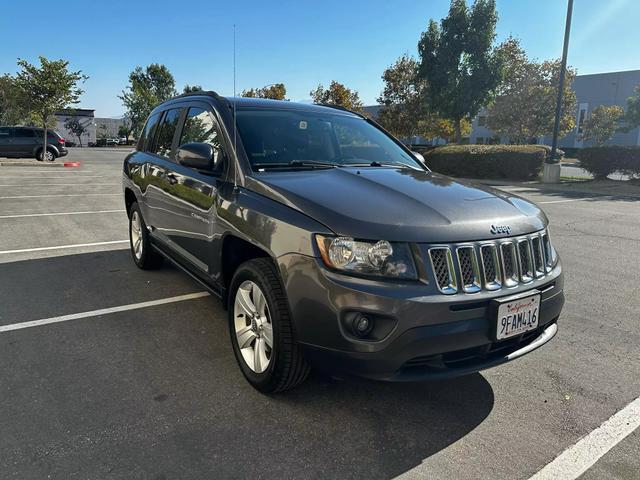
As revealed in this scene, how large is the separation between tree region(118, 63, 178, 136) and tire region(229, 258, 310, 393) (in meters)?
65.6

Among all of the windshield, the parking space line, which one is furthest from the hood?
the parking space line

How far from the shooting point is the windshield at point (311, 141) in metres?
3.47

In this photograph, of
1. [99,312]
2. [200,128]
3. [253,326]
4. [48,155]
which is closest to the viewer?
[253,326]

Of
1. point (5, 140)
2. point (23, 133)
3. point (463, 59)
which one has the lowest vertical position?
point (5, 140)

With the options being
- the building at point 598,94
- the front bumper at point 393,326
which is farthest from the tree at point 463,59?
the building at point 598,94

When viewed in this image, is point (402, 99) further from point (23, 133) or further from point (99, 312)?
point (99, 312)

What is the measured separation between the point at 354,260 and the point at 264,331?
0.81 metres

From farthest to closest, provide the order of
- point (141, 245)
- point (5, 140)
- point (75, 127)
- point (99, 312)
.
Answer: point (75, 127)
point (5, 140)
point (141, 245)
point (99, 312)

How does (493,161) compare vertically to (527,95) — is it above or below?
below

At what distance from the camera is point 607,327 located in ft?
13.6

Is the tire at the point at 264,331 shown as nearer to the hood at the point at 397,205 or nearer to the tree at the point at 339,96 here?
the hood at the point at 397,205

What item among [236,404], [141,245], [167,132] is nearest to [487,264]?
[236,404]

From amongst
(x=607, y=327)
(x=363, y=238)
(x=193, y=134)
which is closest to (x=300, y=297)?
(x=363, y=238)

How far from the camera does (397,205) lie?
269cm
